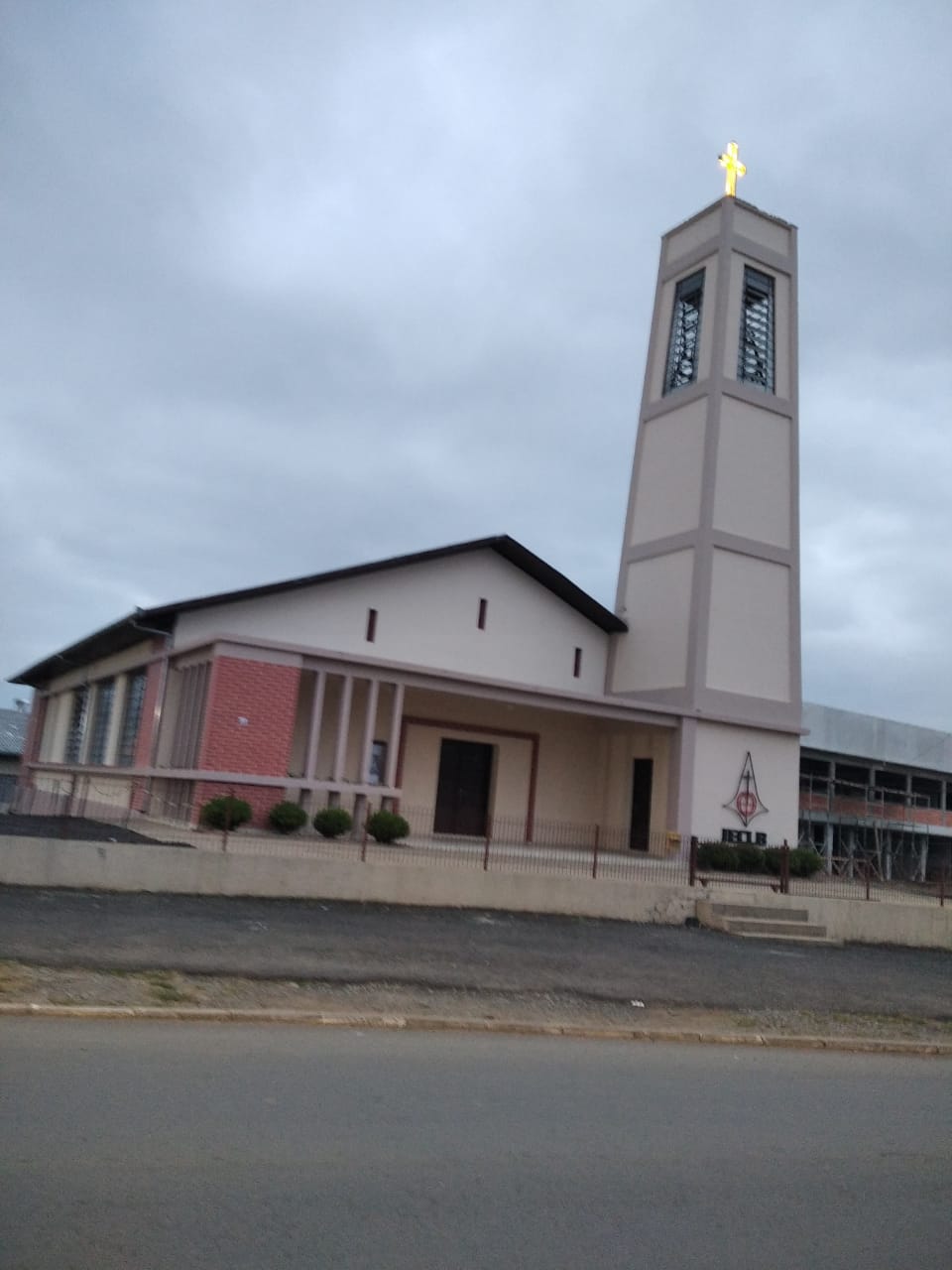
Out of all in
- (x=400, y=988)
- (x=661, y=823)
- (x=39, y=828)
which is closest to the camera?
(x=400, y=988)

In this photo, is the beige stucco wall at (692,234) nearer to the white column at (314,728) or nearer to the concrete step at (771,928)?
the white column at (314,728)

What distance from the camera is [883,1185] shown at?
18.5ft

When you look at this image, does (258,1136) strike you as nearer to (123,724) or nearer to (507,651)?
(507,651)

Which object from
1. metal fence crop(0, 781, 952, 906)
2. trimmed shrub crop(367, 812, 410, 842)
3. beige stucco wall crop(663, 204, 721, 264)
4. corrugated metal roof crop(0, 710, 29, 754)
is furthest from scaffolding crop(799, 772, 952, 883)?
corrugated metal roof crop(0, 710, 29, 754)

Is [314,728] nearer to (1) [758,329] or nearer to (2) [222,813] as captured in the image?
(2) [222,813]

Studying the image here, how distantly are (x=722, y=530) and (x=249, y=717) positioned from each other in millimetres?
12505

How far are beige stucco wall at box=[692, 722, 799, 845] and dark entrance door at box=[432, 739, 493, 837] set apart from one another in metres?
5.26

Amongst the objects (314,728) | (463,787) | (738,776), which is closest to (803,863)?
(738,776)

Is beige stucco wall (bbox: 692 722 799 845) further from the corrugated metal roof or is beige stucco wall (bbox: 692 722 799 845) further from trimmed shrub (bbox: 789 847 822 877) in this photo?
the corrugated metal roof

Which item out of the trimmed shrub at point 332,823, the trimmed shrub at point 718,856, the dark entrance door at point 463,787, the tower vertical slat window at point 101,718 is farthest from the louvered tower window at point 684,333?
the tower vertical slat window at point 101,718

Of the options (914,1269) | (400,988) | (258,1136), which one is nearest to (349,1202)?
(258,1136)

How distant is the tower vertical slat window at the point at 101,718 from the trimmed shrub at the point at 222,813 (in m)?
11.0

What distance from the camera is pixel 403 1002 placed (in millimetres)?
9961

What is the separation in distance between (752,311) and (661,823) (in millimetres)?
13143
